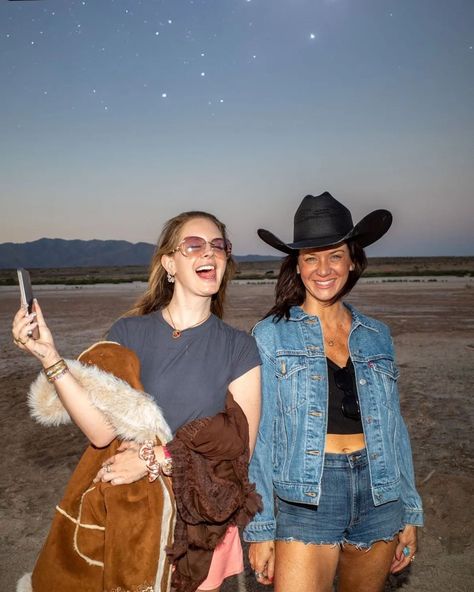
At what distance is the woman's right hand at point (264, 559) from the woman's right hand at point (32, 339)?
141cm

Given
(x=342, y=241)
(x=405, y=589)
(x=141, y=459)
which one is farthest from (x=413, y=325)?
(x=141, y=459)

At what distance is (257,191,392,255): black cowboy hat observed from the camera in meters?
2.58

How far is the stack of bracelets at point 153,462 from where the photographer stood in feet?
6.01

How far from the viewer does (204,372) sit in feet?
7.18

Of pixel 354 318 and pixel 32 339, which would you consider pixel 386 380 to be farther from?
pixel 32 339

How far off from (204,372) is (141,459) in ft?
1.69

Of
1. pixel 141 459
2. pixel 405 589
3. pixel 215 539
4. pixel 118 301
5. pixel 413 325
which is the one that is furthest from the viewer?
pixel 118 301

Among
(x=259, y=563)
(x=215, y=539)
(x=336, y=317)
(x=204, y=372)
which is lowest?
(x=259, y=563)

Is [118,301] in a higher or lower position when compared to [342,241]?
lower

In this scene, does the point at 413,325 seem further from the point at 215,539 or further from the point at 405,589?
the point at 215,539

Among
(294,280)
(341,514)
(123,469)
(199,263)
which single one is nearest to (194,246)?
(199,263)

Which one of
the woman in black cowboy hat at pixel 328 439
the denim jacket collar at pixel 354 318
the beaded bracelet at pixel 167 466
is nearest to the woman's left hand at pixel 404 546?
the woman in black cowboy hat at pixel 328 439

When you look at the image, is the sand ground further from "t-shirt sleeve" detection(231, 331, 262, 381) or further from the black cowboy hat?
→ the black cowboy hat

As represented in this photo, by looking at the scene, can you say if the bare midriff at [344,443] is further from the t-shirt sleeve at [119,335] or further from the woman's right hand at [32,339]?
the woman's right hand at [32,339]
